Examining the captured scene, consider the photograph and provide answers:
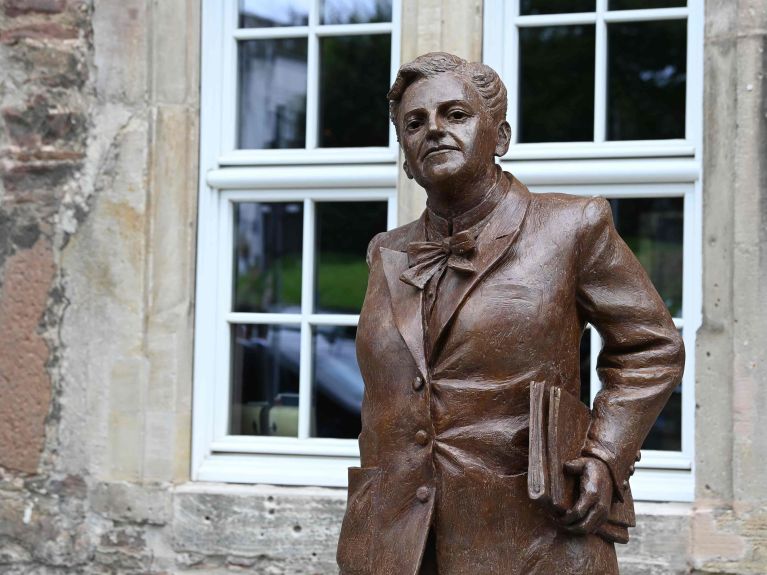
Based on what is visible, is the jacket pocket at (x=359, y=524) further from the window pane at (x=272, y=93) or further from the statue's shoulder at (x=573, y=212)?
the window pane at (x=272, y=93)

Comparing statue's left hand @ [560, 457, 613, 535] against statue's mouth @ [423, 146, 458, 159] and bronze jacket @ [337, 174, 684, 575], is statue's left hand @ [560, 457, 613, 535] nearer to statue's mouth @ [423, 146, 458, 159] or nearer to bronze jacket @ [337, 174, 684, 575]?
bronze jacket @ [337, 174, 684, 575]

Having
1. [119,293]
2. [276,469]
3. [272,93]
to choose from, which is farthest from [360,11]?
[276,469]

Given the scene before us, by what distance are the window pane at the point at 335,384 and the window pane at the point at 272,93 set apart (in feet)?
2.38

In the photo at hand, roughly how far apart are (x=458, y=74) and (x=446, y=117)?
10 cm

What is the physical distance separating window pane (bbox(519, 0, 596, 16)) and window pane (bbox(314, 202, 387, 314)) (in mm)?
861

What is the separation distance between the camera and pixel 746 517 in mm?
3939

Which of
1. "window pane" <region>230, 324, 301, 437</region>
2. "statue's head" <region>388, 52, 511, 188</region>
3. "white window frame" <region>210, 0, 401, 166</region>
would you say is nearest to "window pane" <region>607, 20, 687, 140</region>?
"white window frame" <region>210, 0, 401, 166</region>

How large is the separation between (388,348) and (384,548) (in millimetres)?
414

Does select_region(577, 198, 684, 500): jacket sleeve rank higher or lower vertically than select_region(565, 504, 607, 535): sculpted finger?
higher

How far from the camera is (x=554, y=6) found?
4.41 m

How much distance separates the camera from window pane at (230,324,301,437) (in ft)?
15.3

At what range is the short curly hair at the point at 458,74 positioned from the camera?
265 cm

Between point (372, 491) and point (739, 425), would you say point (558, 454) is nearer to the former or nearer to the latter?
point (372, 491)

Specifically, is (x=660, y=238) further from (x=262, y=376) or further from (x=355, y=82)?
(x=262, y=376)
